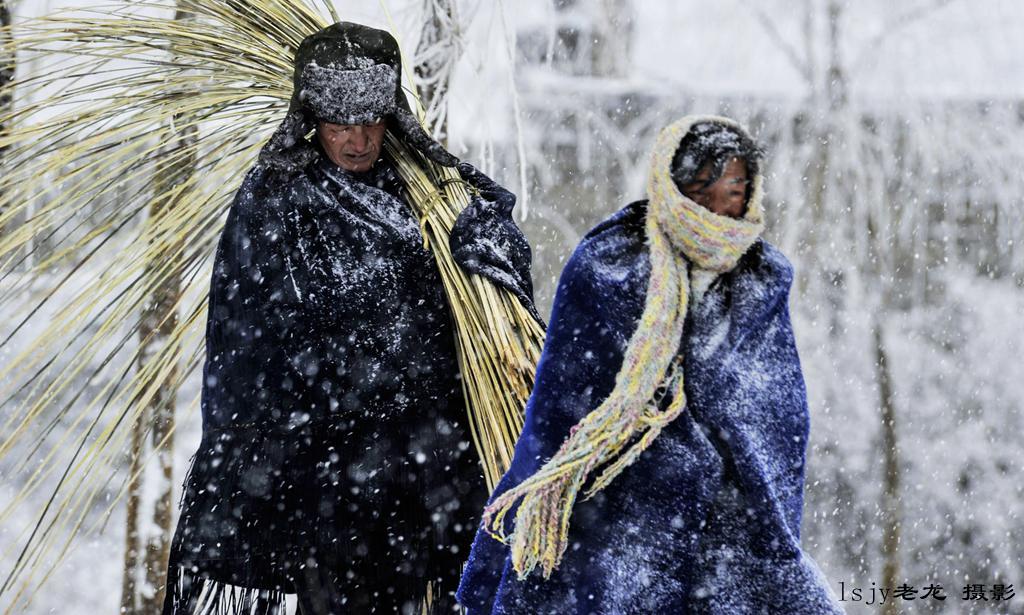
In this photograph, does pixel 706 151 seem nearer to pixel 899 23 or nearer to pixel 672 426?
pixel 672 426

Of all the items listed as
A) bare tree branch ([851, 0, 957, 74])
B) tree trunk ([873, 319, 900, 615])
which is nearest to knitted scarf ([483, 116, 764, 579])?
bare tree branch ([851, 0, 957, 74])

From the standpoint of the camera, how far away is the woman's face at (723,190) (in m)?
1.84

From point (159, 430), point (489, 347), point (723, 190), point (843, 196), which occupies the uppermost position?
point (723, 190)

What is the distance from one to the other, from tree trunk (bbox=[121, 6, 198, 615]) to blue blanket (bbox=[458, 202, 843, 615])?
1011 mm

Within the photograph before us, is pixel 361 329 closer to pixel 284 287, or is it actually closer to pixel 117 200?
pixel 284 287

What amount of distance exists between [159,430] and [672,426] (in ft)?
6.02

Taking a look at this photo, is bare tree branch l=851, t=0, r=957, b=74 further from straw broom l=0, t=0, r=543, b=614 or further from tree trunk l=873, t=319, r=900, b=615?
straw broom l=0, t=0, r=543, b=614

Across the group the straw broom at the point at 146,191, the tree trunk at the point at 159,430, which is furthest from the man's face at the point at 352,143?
the tree trunk at the point at 159,430

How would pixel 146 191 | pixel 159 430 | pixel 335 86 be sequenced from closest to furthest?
1. pixel 335 86
2. pixel 146 191
3. pixel 159 430

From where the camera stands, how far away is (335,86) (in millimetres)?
2258

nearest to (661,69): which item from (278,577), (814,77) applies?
(814,77)

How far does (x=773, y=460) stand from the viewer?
185 cm

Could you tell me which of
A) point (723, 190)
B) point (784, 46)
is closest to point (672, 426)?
point (723, 190)

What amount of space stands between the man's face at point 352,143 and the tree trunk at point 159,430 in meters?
0.35
